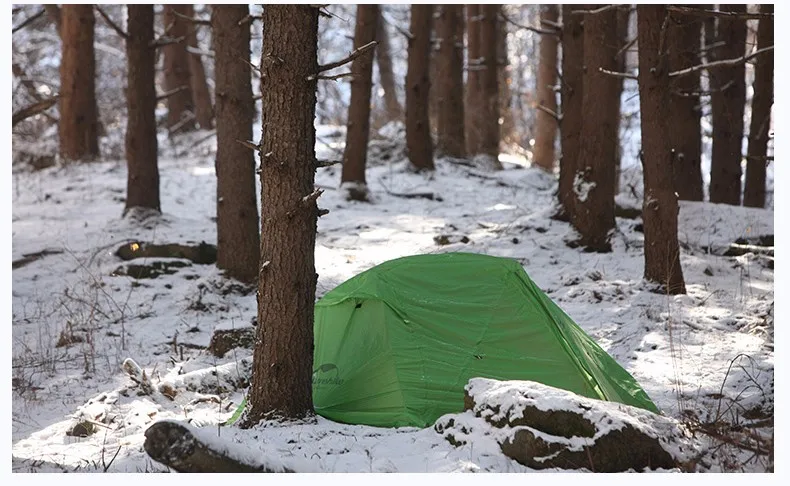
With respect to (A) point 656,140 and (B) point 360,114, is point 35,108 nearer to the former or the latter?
(A) point 656,140

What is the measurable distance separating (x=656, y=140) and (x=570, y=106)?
9.59ft

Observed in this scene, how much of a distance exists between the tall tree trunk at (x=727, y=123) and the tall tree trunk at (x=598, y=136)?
129 inches

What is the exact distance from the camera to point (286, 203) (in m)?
5.30

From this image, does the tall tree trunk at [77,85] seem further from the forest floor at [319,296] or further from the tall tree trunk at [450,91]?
the tall tree trunk at [450,91]

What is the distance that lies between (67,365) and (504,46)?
672 inches

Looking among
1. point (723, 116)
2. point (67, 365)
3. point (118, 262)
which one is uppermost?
point (723, 116)

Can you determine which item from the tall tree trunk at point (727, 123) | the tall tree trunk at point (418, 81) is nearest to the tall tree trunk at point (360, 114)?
the tall tree trunk at point (418, 81)

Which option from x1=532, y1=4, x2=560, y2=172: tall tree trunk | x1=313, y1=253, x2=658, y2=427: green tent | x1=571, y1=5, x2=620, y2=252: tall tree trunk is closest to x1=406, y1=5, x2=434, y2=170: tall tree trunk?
x1=571, y1=5, x2=620, y2=252: tall tree trunk

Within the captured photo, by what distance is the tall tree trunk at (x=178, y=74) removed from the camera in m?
18.9

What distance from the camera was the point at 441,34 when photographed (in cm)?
1770

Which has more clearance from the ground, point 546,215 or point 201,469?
point 546,215

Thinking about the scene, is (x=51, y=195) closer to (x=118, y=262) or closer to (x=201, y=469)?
(x=118, y=262)

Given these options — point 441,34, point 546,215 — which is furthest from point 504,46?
point 546,215

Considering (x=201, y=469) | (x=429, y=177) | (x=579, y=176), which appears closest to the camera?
(x=201, y=469)
